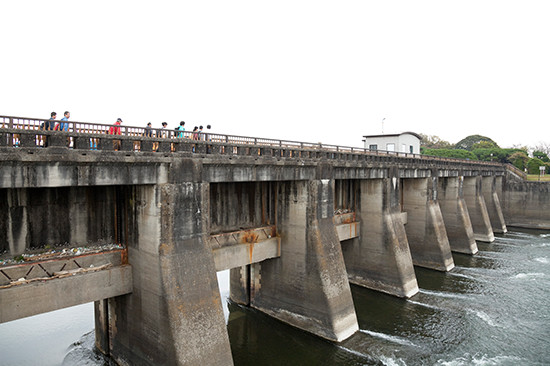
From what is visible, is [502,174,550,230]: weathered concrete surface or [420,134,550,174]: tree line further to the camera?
[420,134,550,174]: tree line

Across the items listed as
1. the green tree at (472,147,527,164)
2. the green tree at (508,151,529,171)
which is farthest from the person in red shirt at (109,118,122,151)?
the green tree at (472,147,527,164)

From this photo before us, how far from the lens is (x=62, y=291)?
1195 cm

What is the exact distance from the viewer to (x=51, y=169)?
1028cm

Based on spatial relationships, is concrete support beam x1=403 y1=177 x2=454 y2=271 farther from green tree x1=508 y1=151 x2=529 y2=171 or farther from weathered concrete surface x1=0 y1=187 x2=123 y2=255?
green tree x1=508 y1=151 x2=529 y2=171

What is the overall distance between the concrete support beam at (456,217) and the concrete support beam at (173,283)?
29.6 meters

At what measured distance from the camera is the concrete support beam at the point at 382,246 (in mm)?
23156

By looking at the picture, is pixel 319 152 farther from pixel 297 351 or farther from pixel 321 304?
pixel 297 351

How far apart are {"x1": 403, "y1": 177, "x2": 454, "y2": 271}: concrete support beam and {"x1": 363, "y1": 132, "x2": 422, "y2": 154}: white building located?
1107cm

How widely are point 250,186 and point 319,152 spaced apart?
14.2 feet

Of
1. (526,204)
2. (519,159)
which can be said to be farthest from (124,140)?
(519,159)

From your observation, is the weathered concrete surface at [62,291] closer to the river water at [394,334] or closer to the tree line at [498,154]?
the river water at [394,334]

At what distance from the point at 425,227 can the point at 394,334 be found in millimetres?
13368

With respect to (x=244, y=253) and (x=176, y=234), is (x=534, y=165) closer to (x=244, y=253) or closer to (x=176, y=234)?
(x=244, y=253)

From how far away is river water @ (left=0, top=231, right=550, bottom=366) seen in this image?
16.2 metres
